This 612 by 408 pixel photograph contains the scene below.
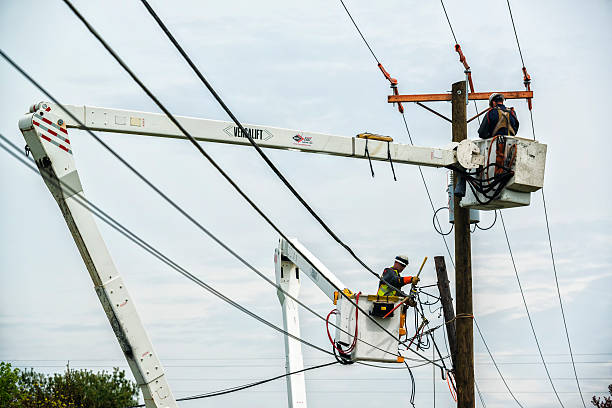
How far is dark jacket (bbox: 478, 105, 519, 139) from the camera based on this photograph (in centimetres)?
1259

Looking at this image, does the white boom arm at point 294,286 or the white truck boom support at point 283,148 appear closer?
the white truck boom support at point 283,148

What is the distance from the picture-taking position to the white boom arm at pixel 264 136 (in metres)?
9.80

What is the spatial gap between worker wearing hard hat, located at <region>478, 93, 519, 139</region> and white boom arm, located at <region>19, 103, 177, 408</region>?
20.9 ft

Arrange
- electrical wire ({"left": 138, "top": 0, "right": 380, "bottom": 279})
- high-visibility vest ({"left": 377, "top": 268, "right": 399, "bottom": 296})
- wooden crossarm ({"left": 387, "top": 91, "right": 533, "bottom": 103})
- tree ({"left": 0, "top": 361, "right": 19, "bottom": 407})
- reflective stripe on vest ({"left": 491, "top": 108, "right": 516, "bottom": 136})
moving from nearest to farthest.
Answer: electrical wire ({"left": 138, "top": 0, "right": 380, "bottom": 279}), reflective stripe on vest ({"left": 491, "top": 108, "right": 516, "bottom": 136}), high-visibility vest ({"left": 377, "top": 268, "right": 399, "bottom": 296}), wooden crossarm ({"left": 387, "top": 91, "right": 533, "bottom": 103}), tree ({"left": 0, "top": 361, "right": 19, "bottom": 407})

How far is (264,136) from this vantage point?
11172mm

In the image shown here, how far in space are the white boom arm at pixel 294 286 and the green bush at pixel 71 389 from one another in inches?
614

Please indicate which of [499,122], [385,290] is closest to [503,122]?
[499,122]

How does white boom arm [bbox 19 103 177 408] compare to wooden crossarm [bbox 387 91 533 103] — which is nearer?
white boom arm [bbox 19 103 177 408]

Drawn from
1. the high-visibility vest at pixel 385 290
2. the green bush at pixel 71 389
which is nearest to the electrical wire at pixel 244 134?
the high-visibility vest at pixel 385 290

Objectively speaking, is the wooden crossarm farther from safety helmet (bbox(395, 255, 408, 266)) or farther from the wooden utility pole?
safety helmet (bbox(395, 255, 408, 266))

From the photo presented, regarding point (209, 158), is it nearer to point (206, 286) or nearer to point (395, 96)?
point (206, 286)

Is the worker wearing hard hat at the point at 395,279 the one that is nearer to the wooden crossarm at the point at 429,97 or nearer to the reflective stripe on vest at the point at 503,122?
the reflective stripe on vest at the point at 503,122

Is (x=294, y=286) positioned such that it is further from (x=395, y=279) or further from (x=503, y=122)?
(x=503, y=122)

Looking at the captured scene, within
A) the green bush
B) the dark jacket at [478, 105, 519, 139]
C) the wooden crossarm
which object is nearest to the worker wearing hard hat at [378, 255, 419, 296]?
the dark jacket at [478, 105, 519, 139]
